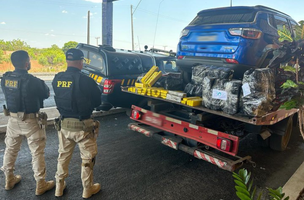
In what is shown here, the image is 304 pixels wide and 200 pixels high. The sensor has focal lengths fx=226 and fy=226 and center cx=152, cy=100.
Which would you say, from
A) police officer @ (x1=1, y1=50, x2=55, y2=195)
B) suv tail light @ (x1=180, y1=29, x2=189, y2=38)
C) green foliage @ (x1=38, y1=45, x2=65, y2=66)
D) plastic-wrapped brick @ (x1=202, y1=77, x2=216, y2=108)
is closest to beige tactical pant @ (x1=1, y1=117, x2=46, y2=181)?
police officer @ (x1=1, y1=50, x2=55, y2=195)

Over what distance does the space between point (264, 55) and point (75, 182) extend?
3.90 m

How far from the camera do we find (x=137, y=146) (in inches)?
183

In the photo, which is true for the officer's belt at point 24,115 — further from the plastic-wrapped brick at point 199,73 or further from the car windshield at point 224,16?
the car windshield at point 224,16

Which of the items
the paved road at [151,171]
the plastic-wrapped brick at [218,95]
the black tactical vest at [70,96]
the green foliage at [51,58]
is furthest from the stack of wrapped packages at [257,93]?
the green foliage at [51,58]

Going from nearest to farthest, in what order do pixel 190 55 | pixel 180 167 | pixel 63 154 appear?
pixel 63 154, pixel 180 167, pixel 190 55

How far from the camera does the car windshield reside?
417 cm

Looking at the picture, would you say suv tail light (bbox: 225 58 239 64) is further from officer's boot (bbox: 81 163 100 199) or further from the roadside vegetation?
the roadside vegetation

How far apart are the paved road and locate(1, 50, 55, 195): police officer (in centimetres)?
27

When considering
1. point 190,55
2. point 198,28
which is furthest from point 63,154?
point 198,28

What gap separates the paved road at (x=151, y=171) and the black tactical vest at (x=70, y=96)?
1104 mm

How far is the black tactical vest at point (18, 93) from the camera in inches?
114

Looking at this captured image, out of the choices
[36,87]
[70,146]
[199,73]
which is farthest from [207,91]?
[36,87]

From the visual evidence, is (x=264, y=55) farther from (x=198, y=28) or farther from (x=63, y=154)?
(x=63, y=154)

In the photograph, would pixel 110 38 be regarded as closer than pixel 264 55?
No
